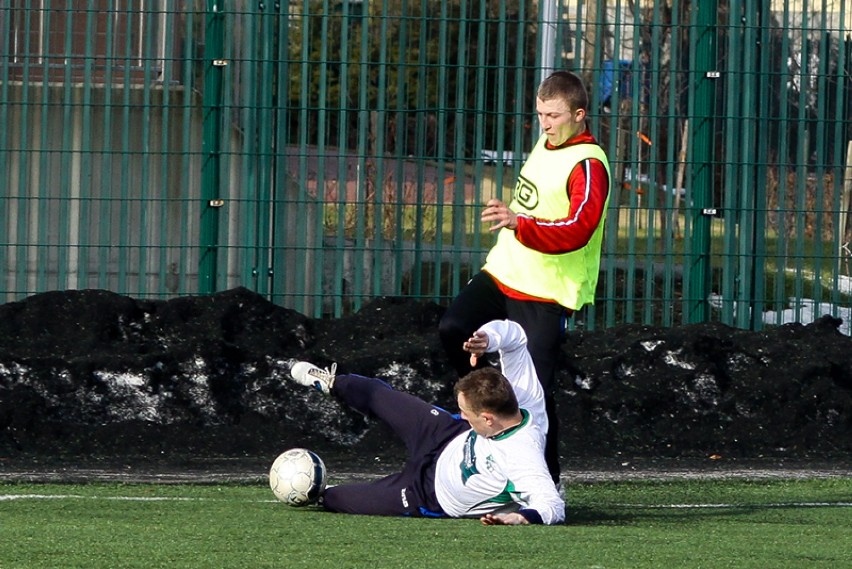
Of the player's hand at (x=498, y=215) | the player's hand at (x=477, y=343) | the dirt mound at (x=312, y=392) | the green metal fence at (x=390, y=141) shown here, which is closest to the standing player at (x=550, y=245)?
the player's hand at (x=498, y=215)

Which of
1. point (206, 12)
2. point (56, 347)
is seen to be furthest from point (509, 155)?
point (56, 347)

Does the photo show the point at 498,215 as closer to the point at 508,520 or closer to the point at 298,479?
the point at 508,520

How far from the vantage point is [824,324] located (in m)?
10.5

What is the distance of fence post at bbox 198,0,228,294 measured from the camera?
1054 cm

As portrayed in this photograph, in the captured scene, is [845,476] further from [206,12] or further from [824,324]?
[206,12]

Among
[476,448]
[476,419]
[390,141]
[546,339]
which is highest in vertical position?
[390,141]

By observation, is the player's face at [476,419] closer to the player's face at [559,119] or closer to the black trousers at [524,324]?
the black trousers at [524,324]

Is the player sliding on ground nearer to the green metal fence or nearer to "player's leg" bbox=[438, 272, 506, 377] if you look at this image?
"player's leg" bbox=[438, 272, 506, 377]

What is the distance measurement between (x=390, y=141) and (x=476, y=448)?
4.85 metres

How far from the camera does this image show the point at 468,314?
6.66 meters

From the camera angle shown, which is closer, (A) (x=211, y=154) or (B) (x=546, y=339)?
(B) (x=546, y=339)

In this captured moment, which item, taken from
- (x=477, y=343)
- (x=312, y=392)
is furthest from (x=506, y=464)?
(x=312, y=392)

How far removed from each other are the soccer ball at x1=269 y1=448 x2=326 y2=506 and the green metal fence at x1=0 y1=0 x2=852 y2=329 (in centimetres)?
420

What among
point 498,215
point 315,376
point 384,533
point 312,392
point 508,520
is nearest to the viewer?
point 384,533
